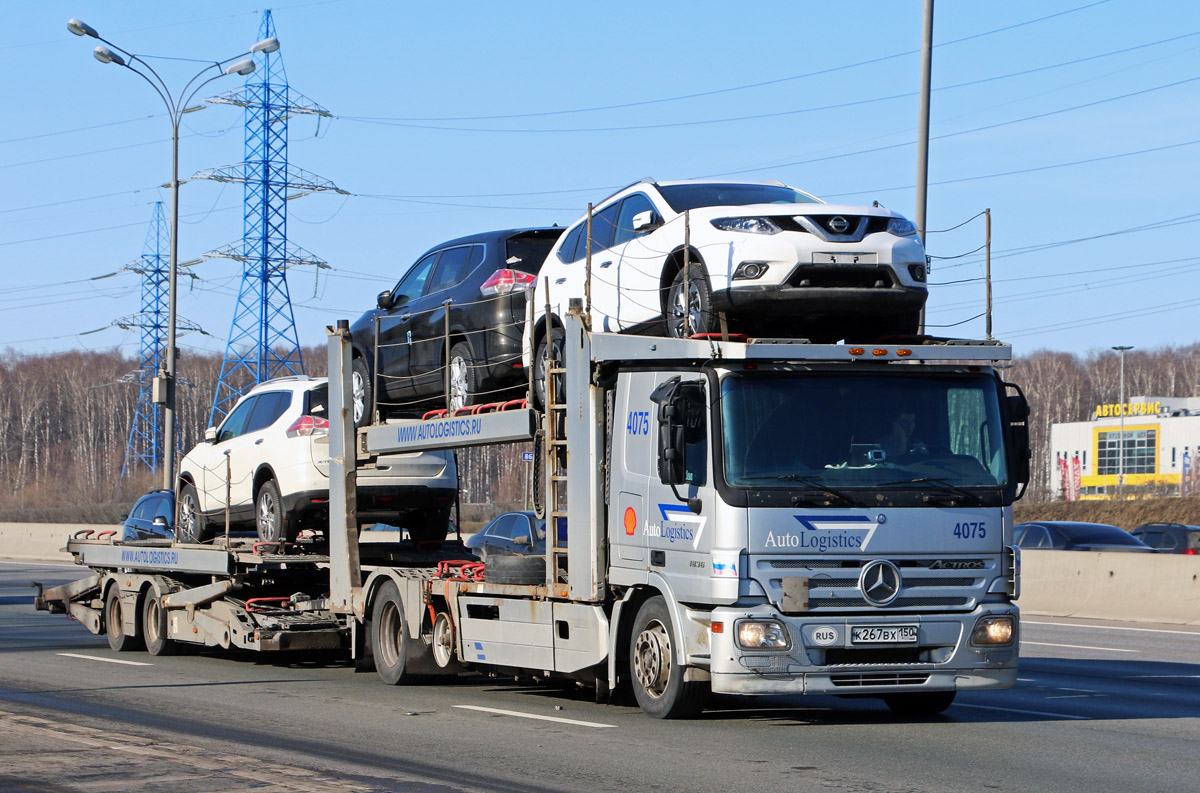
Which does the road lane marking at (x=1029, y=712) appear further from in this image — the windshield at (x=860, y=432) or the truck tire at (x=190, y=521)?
the truck tire at (x=190, y=521)

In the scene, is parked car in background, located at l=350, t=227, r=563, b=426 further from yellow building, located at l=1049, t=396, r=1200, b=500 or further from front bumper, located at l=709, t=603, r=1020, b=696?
yellow building, located at l=1049, t=396, r=1200, b=500

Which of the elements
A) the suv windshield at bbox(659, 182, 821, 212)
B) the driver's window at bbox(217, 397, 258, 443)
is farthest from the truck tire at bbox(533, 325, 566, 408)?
the driver's window at bbox(217, 397, 258, 443)

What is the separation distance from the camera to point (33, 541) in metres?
42.8

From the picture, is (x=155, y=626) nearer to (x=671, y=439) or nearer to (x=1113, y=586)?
(x=671, y=439)

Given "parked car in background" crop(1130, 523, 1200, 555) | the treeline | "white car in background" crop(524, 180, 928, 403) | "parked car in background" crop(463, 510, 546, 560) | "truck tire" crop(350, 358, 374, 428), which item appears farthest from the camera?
the treeline

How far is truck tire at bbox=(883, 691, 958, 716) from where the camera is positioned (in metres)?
10.6

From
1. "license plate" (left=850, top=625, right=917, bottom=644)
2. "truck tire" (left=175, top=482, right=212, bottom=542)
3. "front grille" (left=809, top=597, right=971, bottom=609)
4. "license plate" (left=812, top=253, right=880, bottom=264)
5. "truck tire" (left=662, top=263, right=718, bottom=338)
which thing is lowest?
"license plate" (left=850, top=625, right=917, bottom=644)

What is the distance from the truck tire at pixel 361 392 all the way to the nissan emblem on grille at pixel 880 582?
606 centimetres

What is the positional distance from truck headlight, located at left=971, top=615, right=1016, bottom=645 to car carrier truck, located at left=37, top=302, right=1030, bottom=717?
13 millimetres

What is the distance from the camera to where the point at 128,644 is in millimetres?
16656

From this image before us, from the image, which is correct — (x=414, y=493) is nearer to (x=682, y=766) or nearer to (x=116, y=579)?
(x=116, y=579)

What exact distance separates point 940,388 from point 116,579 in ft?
35.2

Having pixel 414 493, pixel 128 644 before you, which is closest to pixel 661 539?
pixel 414 493

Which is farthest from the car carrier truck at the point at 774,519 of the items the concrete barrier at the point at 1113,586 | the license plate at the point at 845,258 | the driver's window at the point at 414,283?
the concrete barrier at the point at 1113,586
